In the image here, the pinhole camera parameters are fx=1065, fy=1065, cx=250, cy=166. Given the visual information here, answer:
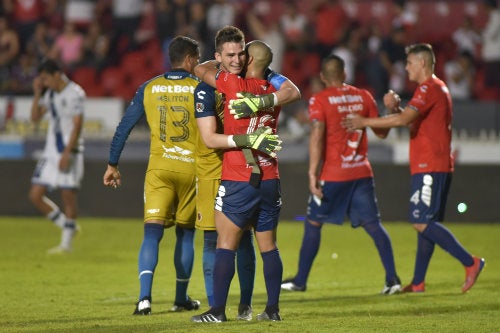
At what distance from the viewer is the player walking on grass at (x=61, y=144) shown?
12.7 meters

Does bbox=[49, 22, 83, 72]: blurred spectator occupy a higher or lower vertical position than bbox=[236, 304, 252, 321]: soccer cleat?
higher

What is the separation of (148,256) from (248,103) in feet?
5.57

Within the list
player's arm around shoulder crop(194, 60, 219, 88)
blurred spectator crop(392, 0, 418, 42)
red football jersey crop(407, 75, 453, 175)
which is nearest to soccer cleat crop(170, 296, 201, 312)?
player's arm around shoulder crop(194, 60, 219, 88)

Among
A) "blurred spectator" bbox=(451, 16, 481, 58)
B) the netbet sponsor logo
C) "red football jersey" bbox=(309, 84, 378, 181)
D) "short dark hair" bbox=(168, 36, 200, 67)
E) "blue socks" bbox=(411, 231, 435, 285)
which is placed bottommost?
"blue socks" bbox=(411, 231, 435, 285)

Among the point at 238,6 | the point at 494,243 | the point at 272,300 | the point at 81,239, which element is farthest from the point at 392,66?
the point at 272,300

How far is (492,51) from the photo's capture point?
18781mm

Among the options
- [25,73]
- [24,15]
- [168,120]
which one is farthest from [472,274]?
[24,15]

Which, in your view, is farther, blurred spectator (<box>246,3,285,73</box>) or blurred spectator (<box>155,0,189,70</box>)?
blurred spectator (<box>155,0,189,70</box>)

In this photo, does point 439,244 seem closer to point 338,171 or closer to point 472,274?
point 472,274

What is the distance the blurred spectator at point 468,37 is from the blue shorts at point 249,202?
1212cm

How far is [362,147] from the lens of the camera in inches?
402

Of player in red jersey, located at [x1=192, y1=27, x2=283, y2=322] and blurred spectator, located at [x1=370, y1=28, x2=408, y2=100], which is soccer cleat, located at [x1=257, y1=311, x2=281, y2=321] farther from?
blurred spectator, located at [x1=370, y1=28, x2=408, y2=100]

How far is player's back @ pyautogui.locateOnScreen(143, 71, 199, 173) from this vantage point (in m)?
8.41

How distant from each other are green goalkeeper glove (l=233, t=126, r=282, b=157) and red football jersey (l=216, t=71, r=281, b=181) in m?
0.16
